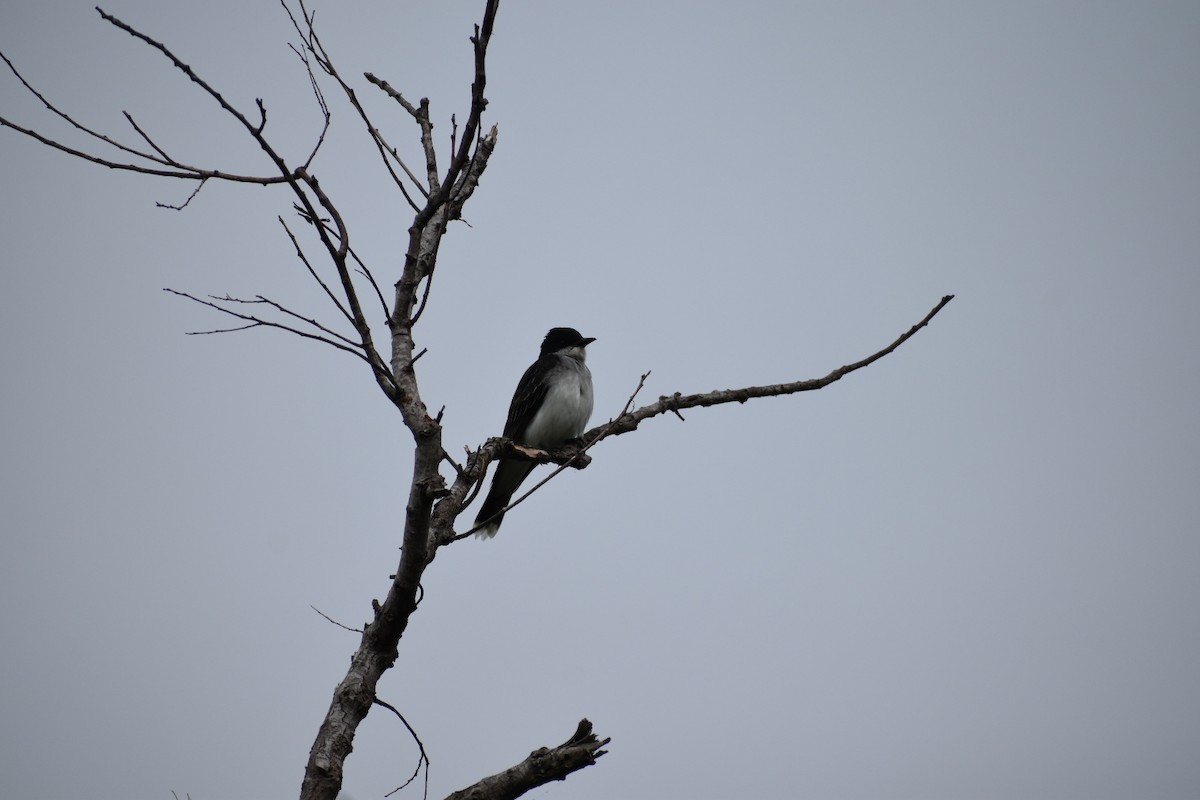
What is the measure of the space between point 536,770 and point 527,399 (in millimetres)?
5256

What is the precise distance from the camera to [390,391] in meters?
4.13

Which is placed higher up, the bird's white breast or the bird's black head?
the bird's black head

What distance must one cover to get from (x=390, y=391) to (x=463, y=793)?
1.75 m

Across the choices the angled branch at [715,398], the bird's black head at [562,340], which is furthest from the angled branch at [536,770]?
the bird's black head at [562,340]

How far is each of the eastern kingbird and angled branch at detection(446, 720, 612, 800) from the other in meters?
4.47

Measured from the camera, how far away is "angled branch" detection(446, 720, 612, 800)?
4.06 meters

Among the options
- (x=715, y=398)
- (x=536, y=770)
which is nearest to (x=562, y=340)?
(x=715, y=398)

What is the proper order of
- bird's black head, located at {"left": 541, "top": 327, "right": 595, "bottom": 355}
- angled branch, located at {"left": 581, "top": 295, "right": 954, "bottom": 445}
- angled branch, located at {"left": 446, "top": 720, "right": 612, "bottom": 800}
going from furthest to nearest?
bird's black head, located at {"left": 541, "top": 327, "right": 595, "bottom": 355} < angled branch, located at {"left": 581, "top": 295, "right": 954, "bottom": 445} < angled branch, located at {"left": 446, "top": 720, "right": 612, "bottom": 800}

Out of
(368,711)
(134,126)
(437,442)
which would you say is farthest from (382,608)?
(134,126)

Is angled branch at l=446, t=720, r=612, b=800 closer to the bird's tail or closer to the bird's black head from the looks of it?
the bird's tail

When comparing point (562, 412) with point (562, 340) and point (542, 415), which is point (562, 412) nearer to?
point (542, 415)

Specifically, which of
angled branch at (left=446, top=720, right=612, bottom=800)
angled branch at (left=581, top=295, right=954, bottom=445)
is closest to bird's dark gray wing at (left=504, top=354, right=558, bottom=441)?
angled branch at (left=581, top=295, right=954, bottom=445)

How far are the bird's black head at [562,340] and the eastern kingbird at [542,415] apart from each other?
0.63m

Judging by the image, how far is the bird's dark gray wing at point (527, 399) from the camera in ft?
29.6
